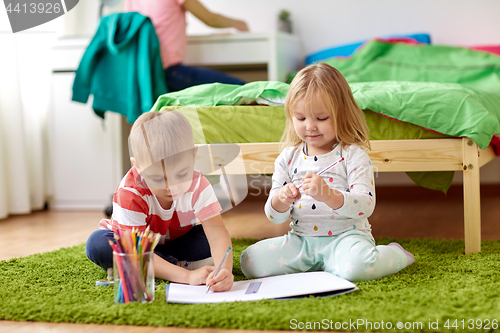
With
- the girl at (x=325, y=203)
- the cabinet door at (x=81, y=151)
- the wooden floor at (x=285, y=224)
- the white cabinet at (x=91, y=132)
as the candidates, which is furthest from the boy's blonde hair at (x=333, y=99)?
the cabinet door at (x=81, y=151)

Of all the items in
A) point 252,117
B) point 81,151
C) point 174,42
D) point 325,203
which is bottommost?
point 81,151

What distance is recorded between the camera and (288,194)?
904 mm

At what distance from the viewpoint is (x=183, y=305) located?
2.63ft

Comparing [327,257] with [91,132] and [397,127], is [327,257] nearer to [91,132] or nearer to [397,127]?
[397,127]

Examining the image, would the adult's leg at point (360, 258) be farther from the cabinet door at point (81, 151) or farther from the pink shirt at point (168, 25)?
the cabinet door at point (81, 151)

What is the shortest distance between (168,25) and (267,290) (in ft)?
4.46

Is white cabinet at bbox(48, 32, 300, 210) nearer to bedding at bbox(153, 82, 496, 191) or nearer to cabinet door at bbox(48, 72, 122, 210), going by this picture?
cabinet door at bbox(48, 72, 122, 210)

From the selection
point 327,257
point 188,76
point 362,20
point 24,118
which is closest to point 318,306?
point 327,257

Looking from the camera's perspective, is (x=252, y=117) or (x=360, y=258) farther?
(x=252, y=117)

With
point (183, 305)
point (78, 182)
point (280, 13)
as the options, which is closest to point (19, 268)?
point (183, 305)

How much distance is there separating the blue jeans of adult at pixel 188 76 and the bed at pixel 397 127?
56 centimetres

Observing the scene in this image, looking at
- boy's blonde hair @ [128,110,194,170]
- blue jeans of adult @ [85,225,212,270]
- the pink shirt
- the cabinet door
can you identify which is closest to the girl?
blue jeans of adult @ [85,225,212,270]

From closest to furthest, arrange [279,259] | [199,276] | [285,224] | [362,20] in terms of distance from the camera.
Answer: [199,276] → [279,259] → [285,224] → [362,20]

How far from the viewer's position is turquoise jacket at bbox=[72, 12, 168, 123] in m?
1.82
